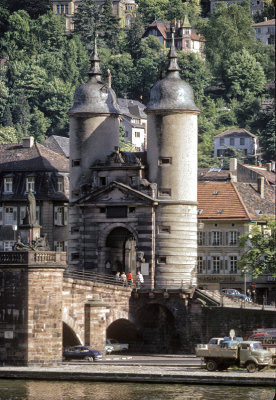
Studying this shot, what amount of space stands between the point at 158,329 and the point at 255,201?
97.8 ft

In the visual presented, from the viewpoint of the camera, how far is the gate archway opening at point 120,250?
5497 inches

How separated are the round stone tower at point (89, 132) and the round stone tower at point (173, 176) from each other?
3.65m

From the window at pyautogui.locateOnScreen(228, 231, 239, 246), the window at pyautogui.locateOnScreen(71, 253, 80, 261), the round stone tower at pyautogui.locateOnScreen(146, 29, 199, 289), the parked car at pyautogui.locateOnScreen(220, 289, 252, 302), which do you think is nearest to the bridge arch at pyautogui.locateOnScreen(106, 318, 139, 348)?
the round stone tower at pyautogui.locateOnScreen(146, 29, 199, 289)

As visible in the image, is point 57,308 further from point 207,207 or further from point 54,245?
point 207,207

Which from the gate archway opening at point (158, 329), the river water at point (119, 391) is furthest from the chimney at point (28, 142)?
the river water at point (119, 391)

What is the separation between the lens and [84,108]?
141625mm

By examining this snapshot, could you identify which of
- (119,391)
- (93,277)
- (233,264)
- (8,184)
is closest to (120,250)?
(93,277)

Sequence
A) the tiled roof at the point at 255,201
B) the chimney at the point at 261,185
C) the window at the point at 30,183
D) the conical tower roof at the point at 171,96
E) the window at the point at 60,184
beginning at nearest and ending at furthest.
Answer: the conical tower roof at the point at 171,96
the window at the point at 60,184
the window at the point at 30,183
the tiled roof at the point at 255,201
the chimney at the point at 261,185

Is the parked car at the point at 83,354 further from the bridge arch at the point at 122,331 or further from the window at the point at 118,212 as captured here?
the window at the point at 118,212

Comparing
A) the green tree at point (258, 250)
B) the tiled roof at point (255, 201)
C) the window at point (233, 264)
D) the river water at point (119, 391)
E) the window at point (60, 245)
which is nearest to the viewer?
the river water at point (119, 391)

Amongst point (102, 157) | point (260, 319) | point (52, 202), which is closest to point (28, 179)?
point (52, 202)

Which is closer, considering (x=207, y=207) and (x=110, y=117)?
(x=110, y=117)

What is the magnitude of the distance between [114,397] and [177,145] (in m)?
37.8

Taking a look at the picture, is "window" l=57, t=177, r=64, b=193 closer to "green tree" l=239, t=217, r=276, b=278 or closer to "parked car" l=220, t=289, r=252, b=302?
"parked car" l=220, t=289, r=252, b=302
